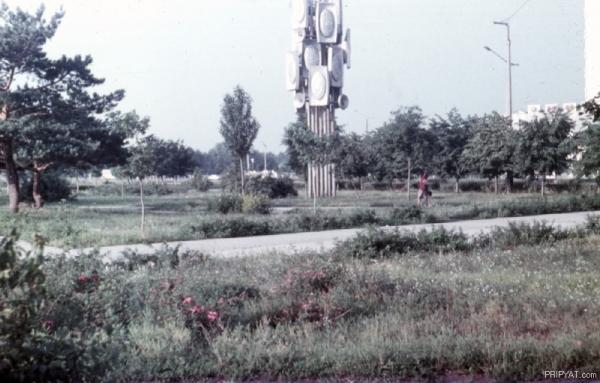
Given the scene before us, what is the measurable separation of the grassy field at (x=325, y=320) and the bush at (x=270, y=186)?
88.3 feet

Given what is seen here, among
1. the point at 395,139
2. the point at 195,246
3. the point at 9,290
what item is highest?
the point at 395,139

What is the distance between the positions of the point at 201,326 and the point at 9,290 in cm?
248

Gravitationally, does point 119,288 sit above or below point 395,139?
below

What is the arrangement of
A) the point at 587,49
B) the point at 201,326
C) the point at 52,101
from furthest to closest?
the point at 52,101
the point at 587,49
the point at 201,326

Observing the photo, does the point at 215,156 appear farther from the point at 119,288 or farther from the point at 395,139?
the point at 119,288

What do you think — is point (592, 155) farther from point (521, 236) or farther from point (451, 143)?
point (451, 143)

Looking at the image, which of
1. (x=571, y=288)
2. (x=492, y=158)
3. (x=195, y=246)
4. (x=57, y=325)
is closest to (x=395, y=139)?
(x=492, y=158)

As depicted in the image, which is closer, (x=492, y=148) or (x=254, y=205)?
(x=254, y=205)

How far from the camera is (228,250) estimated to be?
50.5 ft

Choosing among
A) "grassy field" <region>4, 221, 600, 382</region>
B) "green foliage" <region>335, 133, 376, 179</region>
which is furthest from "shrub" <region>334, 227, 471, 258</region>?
"green foliage" <region>335, 133, 376, 179</region>

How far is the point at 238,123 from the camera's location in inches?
1768

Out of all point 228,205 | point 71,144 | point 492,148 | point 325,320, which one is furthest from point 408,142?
point 325,320

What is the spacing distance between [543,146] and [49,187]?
28.7m

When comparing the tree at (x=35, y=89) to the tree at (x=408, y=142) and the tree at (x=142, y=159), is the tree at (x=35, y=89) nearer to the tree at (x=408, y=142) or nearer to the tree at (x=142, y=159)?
the tree at (x=142, y=159)
